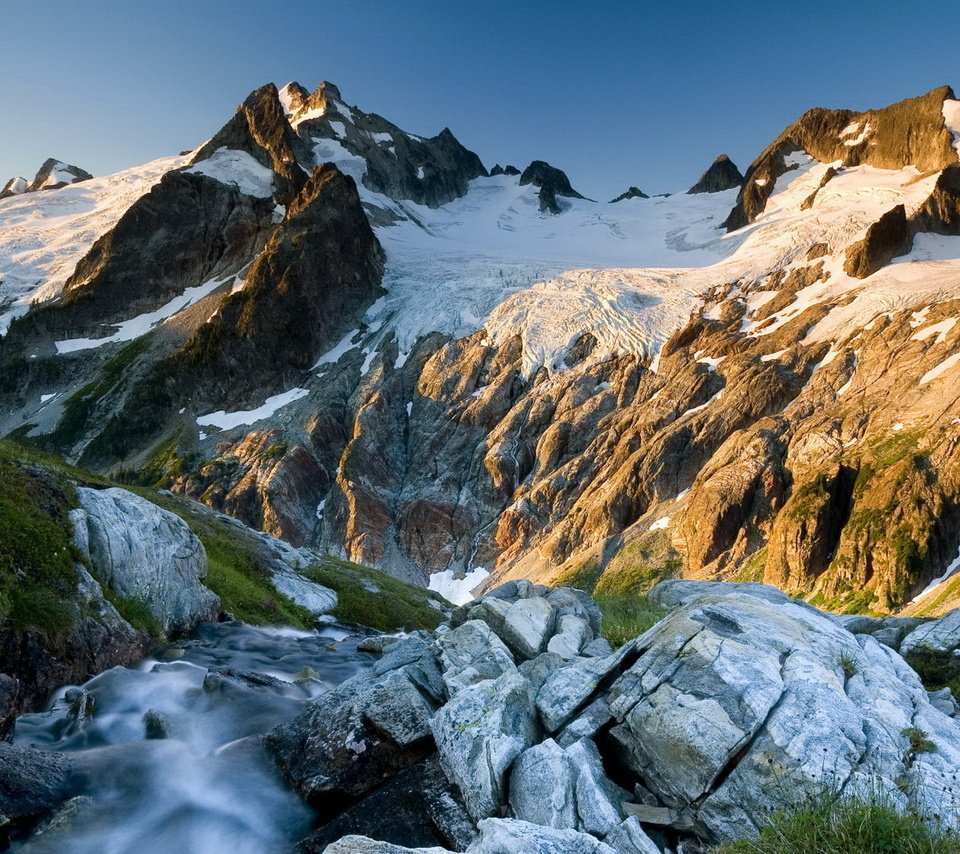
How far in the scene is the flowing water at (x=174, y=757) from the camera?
11.9m

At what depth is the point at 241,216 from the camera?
139625 mm

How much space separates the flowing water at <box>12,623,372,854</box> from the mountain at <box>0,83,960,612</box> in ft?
153

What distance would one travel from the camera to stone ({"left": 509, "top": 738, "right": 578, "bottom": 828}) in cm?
1004

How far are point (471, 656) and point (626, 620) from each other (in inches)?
293

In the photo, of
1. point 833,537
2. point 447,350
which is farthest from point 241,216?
point 833,537

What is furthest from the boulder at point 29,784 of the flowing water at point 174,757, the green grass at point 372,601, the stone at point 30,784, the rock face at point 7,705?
the green grass at point 372,601

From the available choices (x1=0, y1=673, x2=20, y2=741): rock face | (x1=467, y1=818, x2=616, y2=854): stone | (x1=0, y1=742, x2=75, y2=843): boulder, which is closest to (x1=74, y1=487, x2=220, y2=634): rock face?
(x1=0, y1=673, x2=20, y2=741): rock face

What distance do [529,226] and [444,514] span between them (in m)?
118

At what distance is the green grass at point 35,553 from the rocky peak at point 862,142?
150964 millimetres

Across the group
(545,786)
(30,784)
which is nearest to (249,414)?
(30,784)

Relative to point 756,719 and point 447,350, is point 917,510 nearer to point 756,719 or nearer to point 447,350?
point 756,719

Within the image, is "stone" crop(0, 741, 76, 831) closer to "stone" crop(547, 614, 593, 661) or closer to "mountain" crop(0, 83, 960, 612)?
"stone" crop(547, 614, 593, 661)

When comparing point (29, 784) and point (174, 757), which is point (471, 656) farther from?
point (29, 784)

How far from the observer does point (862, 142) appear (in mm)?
148750
